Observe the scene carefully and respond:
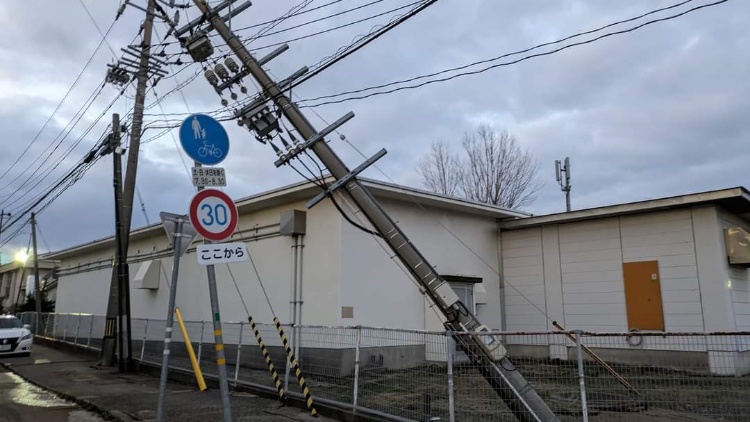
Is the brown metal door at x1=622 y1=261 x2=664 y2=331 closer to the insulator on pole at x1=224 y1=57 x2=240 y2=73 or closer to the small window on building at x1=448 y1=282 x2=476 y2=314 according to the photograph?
the small window on building at x1=448 y1=282 x2=476 y2=314

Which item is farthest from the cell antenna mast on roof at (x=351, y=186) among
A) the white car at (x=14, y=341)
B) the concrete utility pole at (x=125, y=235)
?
the white car at (x=14, y=341)

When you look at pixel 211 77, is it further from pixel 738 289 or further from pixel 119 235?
pixel 738 289

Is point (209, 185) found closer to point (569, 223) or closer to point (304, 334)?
point (304, 334)

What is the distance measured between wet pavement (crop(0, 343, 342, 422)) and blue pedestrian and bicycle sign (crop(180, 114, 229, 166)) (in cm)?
387

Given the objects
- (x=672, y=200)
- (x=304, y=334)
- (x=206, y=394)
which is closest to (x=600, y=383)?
(x=304, y=334)

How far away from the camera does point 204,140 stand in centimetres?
571

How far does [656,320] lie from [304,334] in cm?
877

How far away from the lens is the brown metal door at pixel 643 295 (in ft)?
42.0

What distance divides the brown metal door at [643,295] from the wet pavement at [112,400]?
358 inches

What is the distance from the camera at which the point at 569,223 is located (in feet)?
47.9

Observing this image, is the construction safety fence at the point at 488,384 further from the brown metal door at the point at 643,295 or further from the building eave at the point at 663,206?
the building eave at the point at 663,206

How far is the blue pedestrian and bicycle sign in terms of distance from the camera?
554 cm

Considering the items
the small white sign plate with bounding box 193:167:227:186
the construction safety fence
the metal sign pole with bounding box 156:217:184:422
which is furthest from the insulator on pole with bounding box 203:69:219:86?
the construction safety fence

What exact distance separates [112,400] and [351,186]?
5576 millimetres
